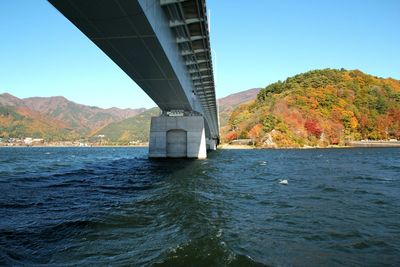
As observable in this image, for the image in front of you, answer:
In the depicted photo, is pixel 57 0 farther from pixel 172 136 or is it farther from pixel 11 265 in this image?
pixel 172 136

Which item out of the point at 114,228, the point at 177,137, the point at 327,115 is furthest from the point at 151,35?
the point at 327,115

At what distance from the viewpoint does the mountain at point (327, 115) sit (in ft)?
387

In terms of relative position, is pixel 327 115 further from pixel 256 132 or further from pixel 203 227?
pixel 203 227

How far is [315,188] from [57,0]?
15867 millimetres

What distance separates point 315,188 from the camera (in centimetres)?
1750

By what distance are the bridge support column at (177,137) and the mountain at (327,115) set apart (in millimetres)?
71937

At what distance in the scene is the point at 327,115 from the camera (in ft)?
420

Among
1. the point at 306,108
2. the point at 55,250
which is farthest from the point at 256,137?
the point at 55,250

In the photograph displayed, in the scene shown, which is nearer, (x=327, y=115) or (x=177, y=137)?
(x=177, y=137)

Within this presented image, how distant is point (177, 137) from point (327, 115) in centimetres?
9971

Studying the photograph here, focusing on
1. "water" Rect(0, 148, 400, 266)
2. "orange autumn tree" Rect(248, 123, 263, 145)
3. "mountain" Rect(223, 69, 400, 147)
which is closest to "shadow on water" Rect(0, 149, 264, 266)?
"water" Rect(0, 148, 400, 266)

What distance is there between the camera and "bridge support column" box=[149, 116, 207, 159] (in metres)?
45.5

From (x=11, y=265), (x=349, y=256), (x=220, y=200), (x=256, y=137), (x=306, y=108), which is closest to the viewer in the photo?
(x=11, y=265)

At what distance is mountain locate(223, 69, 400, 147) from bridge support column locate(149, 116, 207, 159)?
236ft
